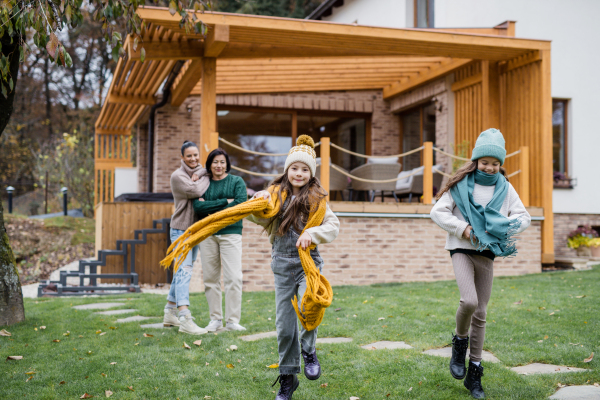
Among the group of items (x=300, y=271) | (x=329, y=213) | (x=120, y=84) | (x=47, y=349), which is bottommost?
(x=47, y=349)

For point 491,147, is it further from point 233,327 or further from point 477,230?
point 233,327

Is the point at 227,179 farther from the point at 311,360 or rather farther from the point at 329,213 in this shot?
the point at 311,360

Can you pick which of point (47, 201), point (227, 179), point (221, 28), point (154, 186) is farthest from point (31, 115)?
point (227, 179)

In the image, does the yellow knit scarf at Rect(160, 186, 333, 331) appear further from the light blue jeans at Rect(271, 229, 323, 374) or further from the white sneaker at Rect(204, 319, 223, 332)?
the white sneaker at Rect(204, 319, 223, 332)

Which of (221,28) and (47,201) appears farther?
(47,201)

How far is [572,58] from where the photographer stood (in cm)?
1185

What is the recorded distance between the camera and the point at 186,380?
3717 mm

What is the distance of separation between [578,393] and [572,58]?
406 inches

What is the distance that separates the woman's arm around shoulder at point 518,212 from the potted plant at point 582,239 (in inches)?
316

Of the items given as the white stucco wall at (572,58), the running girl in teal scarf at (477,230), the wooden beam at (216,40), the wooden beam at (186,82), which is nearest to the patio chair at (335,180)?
the wooden beam at (216,40)

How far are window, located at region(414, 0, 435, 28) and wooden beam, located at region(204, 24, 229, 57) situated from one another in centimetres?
683

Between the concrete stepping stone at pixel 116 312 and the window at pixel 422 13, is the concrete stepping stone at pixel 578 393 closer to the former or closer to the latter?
the concrete stepping stone at pixel 116 312

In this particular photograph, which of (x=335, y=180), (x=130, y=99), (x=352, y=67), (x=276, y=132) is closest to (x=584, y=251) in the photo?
(x=335, y=180)

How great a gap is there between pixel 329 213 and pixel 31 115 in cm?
2544
